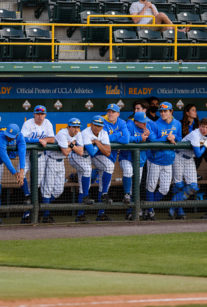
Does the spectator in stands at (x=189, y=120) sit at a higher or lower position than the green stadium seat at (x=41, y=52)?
lower

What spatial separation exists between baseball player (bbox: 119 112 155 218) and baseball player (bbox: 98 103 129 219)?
0.54 feet

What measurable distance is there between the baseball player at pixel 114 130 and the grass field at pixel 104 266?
72.3 inches

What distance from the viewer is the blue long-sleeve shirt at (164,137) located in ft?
39.9

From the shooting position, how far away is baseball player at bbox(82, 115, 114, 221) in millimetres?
11680

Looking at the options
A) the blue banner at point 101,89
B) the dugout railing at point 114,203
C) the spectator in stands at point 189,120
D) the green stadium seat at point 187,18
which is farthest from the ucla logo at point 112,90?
the green stadium seat at point 187,18

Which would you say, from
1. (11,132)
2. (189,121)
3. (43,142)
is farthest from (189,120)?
(11,132)

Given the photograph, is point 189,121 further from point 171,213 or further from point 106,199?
point 106,199

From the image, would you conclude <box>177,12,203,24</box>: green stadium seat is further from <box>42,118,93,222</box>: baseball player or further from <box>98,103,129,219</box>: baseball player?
<box>42,118,93,222</box>: baseball player

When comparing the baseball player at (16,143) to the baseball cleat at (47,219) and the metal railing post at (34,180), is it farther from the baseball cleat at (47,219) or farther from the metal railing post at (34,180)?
the baseball cleat at (47,219)

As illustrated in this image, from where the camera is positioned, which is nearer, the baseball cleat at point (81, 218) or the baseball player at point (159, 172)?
the baseball cleat at point (81, 218)

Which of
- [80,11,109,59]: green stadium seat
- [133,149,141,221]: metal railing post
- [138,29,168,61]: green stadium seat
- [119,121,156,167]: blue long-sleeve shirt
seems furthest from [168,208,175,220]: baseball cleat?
[80,11,109,59]: green stadium seat

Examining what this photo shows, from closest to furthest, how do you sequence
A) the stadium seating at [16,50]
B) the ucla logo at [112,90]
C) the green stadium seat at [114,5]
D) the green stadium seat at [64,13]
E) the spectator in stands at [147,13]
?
1. the ucla logo at [112,90]
2. the stadium seating at [16,50]
3. the spectator in stands at [147,13]
4. the green stadium seat at [64,13]
5. the green stadium seat at [114,5]

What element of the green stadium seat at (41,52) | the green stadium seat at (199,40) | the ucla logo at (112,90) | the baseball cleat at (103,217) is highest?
the green stadium seat at (199,40)

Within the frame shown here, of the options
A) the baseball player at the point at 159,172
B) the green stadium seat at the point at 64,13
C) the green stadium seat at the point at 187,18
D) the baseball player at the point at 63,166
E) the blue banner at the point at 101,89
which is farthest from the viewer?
the green stadium seat at the point at 187,18
